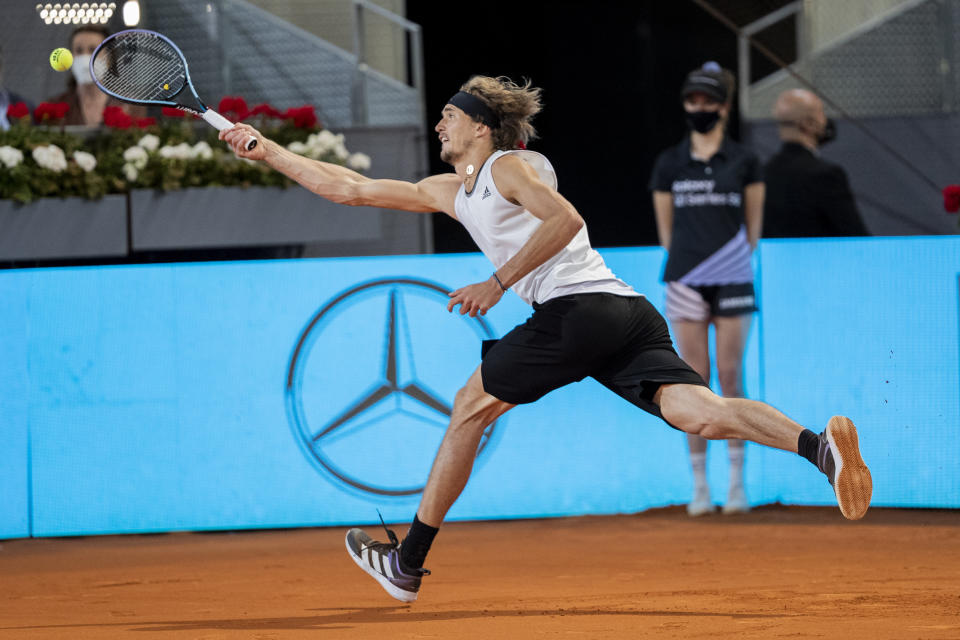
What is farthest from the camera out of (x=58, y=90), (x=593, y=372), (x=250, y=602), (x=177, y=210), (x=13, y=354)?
(x=58, y=90)

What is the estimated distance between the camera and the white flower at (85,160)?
7527 mm

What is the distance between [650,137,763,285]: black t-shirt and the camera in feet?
23.0

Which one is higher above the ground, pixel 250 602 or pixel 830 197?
pixel 830 197

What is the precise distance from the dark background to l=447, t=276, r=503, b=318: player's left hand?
→ 21.9 ft

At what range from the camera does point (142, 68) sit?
5391 mm

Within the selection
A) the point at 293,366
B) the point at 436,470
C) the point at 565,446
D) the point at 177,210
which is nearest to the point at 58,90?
the point at 177,210

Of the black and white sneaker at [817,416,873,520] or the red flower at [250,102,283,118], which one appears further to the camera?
the red flower at [250,102,283,118]

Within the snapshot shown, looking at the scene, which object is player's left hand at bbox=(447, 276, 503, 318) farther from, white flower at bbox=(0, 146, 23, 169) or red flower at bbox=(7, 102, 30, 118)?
red flower at bbox=(7, 102, 30, 118)

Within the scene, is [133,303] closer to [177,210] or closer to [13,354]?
[13,354]

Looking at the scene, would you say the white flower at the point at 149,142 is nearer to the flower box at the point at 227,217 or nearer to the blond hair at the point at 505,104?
the flower box at the point at 227,217

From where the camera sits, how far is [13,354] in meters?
6.70

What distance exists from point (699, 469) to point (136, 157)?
3705 mm

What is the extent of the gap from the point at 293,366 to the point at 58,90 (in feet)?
9.69

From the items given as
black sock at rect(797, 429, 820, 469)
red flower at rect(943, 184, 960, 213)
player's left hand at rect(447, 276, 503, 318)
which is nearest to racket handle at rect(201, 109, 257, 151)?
player's left hand at rect(447, 276, 503, 318)
